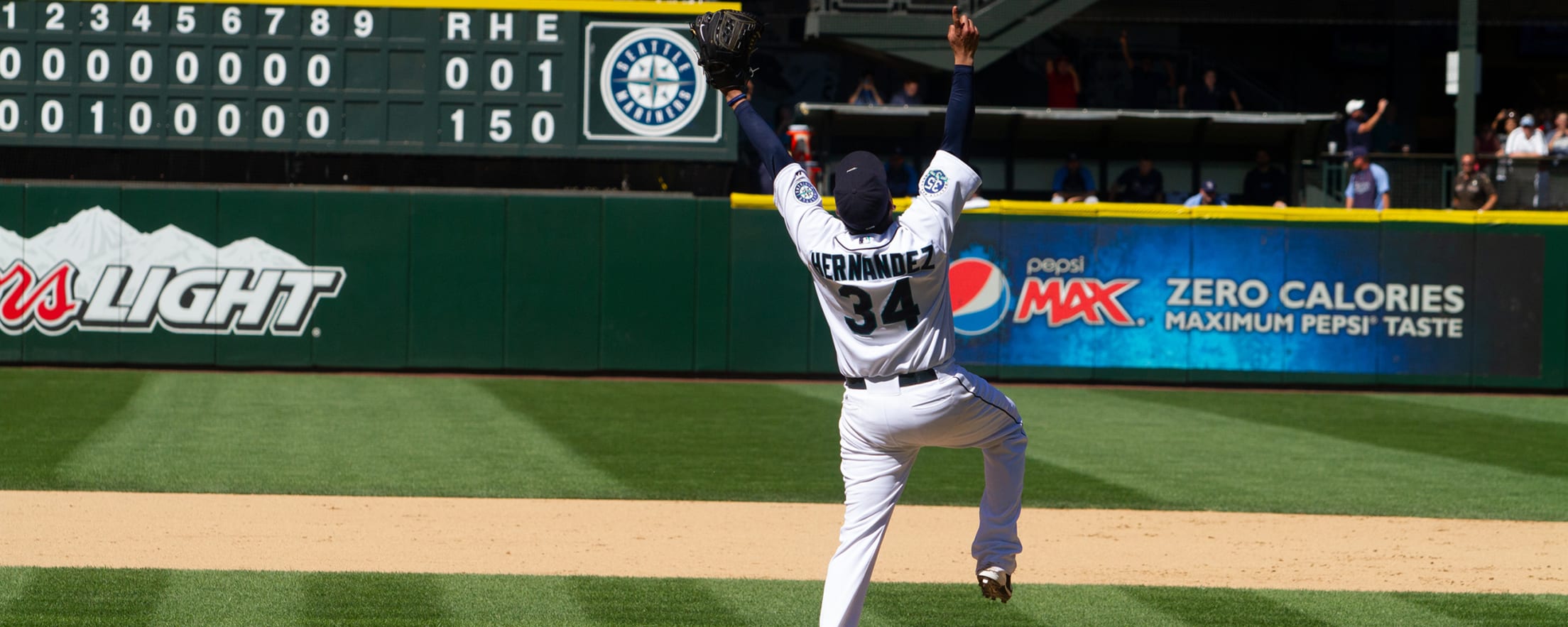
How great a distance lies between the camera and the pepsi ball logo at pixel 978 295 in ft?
57.7

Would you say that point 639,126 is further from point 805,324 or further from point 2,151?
point 2,151

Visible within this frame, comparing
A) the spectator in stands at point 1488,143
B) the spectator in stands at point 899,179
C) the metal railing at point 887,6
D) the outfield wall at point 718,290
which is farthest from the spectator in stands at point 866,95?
the spectator in stands at point 1488,143

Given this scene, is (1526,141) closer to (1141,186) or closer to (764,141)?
(1141,186)

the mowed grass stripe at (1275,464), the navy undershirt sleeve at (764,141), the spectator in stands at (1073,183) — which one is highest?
the spectator in stands at (1073,183)

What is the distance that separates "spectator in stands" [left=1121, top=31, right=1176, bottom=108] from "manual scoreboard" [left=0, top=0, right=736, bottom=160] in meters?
7.67

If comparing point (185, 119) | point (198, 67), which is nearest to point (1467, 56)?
point (198, 67)

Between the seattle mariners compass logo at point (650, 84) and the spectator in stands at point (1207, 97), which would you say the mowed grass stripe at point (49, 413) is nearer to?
the seattle mariners compass logo at point (650, 84)

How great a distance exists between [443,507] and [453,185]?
32.0 ft

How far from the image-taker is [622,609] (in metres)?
5.97

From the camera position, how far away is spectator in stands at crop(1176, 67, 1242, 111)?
843 inches

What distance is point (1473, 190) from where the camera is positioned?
60.3 ft

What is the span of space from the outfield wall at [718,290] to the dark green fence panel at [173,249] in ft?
0.07

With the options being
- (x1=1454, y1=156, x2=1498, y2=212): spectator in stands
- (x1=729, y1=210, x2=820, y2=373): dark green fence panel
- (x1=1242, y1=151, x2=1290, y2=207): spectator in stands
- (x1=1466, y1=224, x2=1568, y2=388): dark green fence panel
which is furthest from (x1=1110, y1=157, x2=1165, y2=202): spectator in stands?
(x1=729, y1=210, x2=820, y2=373): dark green fence panel

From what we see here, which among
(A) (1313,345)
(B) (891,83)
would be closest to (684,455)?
(A) (1313,345)
